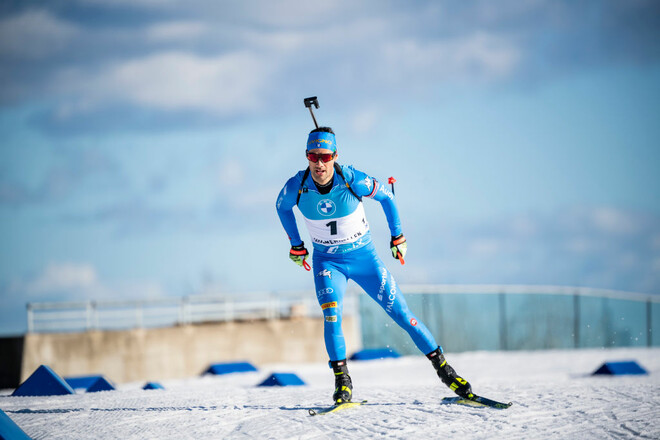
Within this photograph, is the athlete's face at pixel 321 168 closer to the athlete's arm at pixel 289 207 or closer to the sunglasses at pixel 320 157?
the sunglasses at pixel 320 157

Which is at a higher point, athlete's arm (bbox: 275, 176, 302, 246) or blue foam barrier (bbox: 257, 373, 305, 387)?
athlete's arm (bbox: 275, 176, 302, 246)

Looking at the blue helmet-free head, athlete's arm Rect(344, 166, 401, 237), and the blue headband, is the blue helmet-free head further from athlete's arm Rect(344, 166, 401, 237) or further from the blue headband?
athlete's arm Rect(344, 166, 401, 237)

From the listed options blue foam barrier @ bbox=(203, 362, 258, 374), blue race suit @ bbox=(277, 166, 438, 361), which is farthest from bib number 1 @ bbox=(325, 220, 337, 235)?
blue foam barrier @ bbox=(203, 362, 258, 374)

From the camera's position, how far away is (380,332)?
75.7 feet

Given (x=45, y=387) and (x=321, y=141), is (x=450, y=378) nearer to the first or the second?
(x=321, y=141)

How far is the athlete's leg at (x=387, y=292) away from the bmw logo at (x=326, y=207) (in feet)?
1.66

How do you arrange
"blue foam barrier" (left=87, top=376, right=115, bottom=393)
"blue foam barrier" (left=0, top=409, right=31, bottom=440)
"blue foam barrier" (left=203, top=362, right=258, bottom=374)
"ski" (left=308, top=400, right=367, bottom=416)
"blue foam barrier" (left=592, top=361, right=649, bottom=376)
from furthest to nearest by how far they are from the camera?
1. "blue foam barrier" (left=203, top=362, right=258, bottom=374)
2. "blue foam barrier" (left=592, top=361, right=649, bottom=376)
3. "blue foam barrier" (left=87, top=376, right=115, bottom=393)
4. "ski" (left=308, top=400, right=367, bottom=416)
5. "blue foam barrier" (left=0, top=409, right=31, bottom=440)

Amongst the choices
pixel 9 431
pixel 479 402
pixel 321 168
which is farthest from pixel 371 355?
pixel 9 431

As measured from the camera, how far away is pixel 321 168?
283 inches

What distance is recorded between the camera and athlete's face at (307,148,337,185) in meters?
7.21

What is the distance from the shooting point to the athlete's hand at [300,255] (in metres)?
7.91

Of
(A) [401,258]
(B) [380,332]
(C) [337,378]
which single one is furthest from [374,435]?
(B) [380,332]

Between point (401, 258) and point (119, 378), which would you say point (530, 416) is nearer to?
point (401, 258)

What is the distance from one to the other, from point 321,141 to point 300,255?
126 cm
